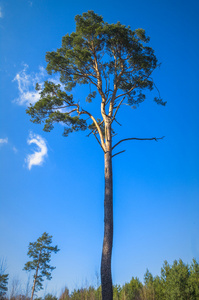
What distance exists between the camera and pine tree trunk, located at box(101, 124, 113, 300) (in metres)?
5.21

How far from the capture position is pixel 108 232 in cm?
596

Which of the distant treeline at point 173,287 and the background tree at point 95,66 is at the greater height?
the background tree at point 95,66

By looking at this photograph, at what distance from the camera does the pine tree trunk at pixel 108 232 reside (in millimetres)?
5211

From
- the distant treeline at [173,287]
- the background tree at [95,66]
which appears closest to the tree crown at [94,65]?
the background tree at [95,66]

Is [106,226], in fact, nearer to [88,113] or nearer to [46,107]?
[88,113]

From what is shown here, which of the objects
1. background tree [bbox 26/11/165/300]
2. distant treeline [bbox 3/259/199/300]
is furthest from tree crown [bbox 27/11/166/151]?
distant treeline [bbox 3/259/199/300]

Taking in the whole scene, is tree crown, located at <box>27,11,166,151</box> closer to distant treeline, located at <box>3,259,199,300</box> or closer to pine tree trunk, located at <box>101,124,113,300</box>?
pine tree trunk, located at <box>101,124,113,300</box>

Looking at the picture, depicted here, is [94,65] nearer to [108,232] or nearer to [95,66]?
[95,66]

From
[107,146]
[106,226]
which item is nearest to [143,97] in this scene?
[107,146]

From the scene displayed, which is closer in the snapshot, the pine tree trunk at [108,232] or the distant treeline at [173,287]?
the pine tree trunk at [108,232]

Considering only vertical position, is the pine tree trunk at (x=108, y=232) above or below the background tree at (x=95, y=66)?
below

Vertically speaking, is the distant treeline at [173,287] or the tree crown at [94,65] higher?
the tree crown at [94,65]

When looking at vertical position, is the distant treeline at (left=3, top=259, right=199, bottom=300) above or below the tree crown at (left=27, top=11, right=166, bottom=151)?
below

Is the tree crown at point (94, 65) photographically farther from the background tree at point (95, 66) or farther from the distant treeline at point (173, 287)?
the distant treeline at point (173, 287)
